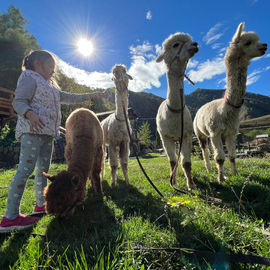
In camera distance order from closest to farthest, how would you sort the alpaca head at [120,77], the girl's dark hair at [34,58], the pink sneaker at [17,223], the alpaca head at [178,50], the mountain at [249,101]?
the pink sneaker at [17,223] → the girl's dark hair at [34,58] → the alpaca head at [178,50] → the alpaca head at [120,77] → the mountain at [249,101]

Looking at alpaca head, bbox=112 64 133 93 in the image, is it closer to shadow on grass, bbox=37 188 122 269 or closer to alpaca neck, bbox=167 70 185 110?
alpaca neck, bbox=167 70 185 110

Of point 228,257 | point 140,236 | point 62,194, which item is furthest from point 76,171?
point 228,257

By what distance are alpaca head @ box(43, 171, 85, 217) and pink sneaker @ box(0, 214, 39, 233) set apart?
57 centimetres

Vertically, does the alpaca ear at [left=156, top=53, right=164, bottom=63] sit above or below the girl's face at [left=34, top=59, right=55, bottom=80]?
above

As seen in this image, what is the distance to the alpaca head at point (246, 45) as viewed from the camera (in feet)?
10.7

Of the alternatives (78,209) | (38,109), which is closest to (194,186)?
(78,209)

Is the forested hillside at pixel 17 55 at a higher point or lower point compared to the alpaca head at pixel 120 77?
higher

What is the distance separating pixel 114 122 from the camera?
4352 mm

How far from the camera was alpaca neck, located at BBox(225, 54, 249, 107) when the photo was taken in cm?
342

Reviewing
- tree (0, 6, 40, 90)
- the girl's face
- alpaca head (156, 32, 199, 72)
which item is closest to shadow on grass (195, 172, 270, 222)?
alpaca head (156, 32, 199, 72)

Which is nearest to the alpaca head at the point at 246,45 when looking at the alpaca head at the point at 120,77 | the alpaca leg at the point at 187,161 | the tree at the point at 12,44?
the alpaca leg at the point at 187,161

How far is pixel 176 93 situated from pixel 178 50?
2.62ft

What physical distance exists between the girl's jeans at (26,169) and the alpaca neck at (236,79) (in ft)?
12.0

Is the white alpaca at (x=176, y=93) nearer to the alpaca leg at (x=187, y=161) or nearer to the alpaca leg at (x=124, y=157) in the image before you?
the alpaca leg at (x=187, y=161)
